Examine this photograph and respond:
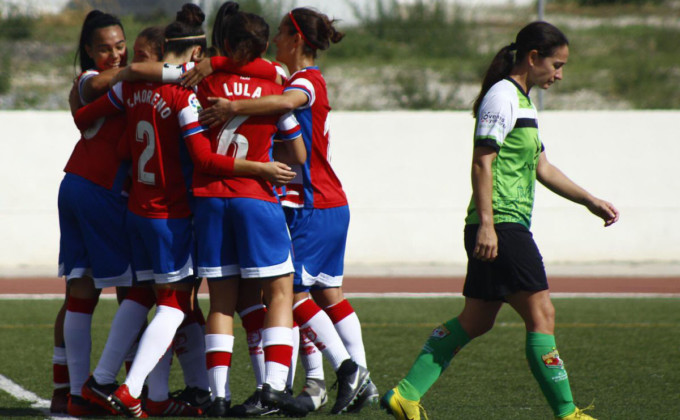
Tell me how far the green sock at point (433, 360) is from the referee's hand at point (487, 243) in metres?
0.44

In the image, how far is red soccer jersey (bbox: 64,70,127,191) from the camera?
486 cm

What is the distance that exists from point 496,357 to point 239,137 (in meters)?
2.98

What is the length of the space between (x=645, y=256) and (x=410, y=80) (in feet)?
13.1

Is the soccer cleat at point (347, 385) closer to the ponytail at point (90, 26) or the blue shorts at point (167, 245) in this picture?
the blue shorts at point (167, 245)

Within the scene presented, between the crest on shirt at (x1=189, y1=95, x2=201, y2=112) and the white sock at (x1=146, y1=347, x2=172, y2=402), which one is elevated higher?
the crest on shirt at (x1=189, y1=95, x2=201, y2=112)

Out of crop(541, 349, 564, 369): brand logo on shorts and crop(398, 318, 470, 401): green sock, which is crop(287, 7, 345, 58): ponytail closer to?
crop(398, 318, 470, 401): green sock

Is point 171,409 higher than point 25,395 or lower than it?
higher

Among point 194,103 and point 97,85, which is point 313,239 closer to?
point 194,103

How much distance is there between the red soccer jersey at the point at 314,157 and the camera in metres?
4.91

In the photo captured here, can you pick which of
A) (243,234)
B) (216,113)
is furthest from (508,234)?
(216,113)

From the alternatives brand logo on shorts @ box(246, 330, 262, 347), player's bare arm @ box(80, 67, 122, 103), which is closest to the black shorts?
brand logo on shorts @ box(246, 330, 262, 347)

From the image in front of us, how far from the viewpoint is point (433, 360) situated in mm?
4633

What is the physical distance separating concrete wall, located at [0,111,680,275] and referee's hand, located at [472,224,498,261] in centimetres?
844

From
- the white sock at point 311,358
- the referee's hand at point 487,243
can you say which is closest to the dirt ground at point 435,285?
the white sock at point 311,358
